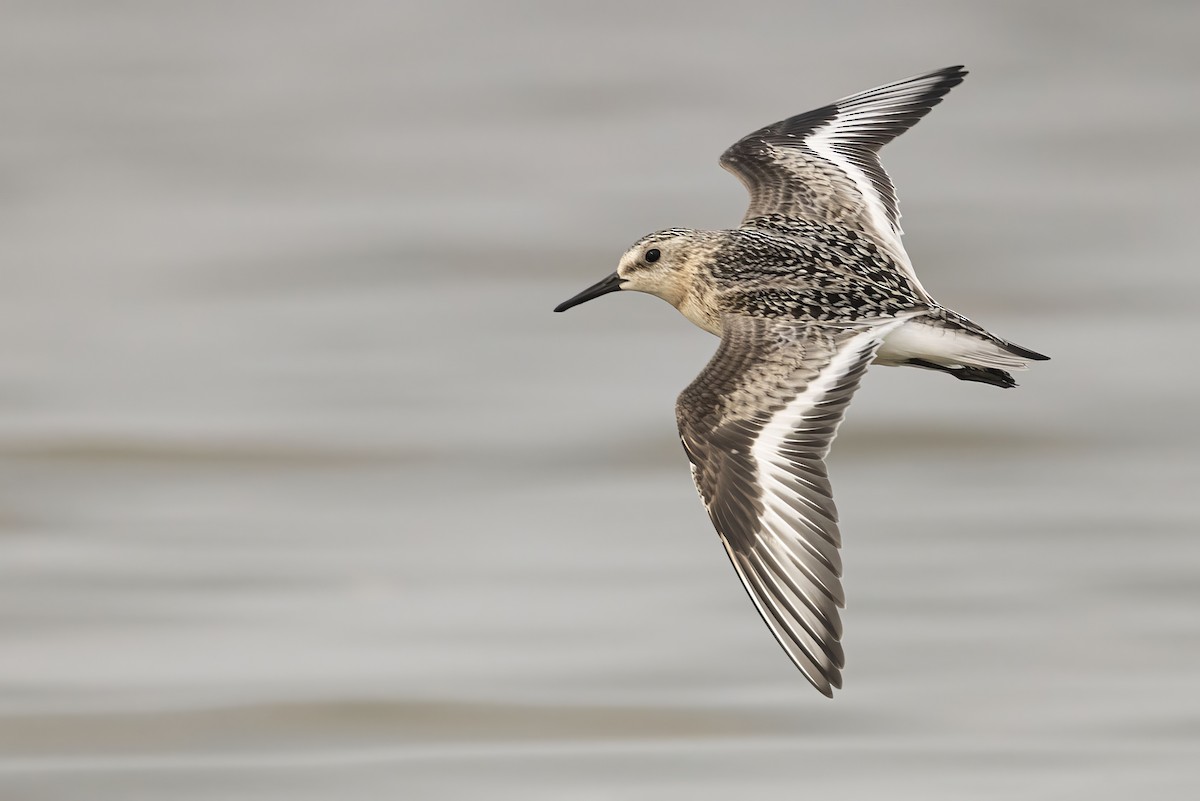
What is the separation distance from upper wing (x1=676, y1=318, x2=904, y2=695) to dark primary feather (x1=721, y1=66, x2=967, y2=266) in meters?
1.04

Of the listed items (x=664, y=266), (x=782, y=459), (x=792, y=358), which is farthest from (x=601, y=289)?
(x=782, y=459)

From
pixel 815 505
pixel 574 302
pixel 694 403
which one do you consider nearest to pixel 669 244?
pixel 574 302

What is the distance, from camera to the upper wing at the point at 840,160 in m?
6.27

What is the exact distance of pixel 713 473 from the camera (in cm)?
505

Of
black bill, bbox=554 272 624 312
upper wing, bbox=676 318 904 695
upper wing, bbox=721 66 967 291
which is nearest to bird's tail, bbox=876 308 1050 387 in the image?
upper wing, bbox=676 318 904 695

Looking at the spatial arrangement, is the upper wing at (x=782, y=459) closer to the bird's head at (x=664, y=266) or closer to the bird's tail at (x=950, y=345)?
the bird's tail at (x=950, y=345)

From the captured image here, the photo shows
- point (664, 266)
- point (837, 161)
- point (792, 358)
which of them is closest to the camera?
point (792, 358)

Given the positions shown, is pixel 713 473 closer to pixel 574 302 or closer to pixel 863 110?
pixel 574 302

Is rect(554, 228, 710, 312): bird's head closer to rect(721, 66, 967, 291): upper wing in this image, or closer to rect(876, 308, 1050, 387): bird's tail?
rect(721, 66, 967, 291): upper wing

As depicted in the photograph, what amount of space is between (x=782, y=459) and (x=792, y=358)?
331mm

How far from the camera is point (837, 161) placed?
6.62 meters

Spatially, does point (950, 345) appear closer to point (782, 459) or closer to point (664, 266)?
point (782, 459)

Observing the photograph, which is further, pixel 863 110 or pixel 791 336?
pixel 863 110

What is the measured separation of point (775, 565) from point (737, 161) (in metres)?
2.20
